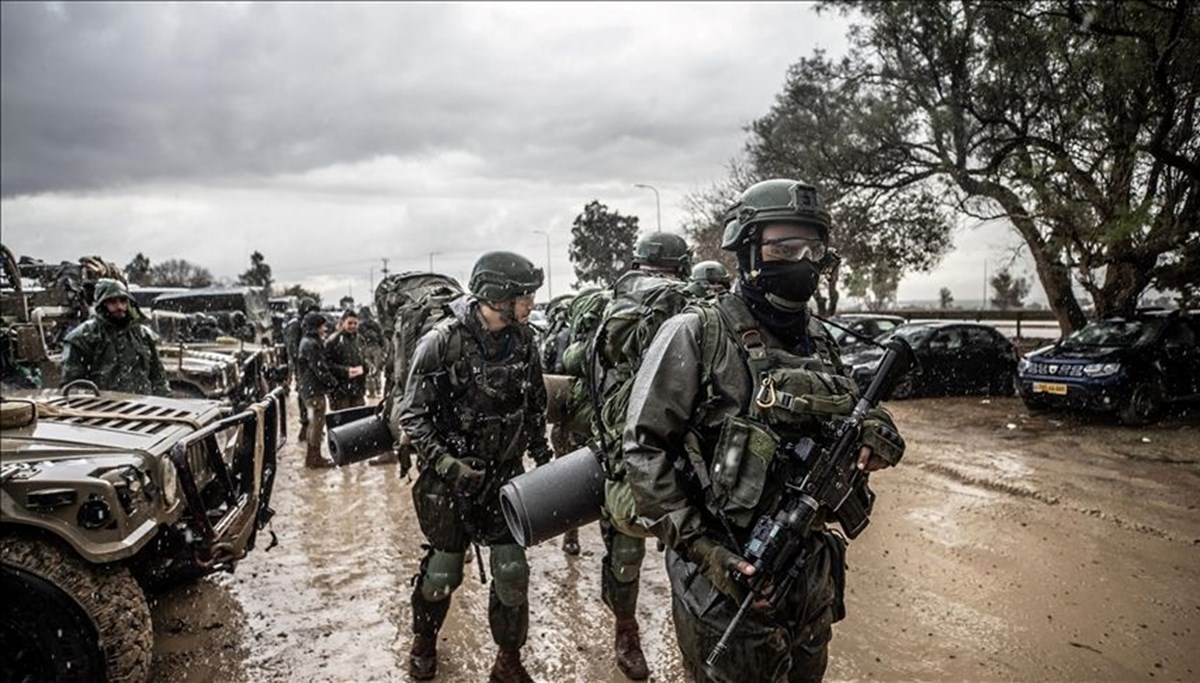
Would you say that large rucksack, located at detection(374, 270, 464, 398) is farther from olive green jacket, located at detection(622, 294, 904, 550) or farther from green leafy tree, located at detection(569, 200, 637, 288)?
green leafy tree, located at detection(569, 200, 637, 288)

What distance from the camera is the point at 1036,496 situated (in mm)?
6539

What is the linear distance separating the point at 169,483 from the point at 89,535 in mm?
504

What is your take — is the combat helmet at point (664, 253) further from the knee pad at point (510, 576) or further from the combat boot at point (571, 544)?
the combat boot at point (571, 544)

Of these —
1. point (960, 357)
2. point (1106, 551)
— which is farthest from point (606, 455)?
point (960, 357)

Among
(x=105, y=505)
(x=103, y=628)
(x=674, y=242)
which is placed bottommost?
(x=103, y=628)

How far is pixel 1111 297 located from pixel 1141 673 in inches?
393

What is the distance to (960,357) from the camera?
12.6 meters

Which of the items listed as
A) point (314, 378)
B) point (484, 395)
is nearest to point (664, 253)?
point (484, 395)

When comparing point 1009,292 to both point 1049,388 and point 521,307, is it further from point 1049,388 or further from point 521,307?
→ point 521,307

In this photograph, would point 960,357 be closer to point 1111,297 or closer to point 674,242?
point 1111,297

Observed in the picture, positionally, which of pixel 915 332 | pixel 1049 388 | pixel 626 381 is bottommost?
pixel 1049 388

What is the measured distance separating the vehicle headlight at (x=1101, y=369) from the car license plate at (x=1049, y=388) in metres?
0.34

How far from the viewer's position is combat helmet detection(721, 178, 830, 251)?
94.0 inches

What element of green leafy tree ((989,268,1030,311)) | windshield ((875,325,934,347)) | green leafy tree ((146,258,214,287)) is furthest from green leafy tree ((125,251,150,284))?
green leafy tree ((989,268,1030,311))
